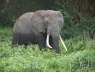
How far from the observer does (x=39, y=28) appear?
1085cm

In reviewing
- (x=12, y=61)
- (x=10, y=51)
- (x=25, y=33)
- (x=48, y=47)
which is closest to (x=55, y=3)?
(x=25, y=33)

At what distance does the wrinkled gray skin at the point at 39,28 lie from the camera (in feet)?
34.7

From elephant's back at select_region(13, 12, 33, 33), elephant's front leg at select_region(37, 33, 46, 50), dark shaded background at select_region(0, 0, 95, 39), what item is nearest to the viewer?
elephant's front leg at select_region(37, 33, 46, 50)

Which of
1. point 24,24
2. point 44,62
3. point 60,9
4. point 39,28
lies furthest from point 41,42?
point 60,9

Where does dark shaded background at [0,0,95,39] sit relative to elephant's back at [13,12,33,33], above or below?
below

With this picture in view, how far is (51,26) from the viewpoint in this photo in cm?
1059

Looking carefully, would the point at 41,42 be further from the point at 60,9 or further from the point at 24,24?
the point at 60,9

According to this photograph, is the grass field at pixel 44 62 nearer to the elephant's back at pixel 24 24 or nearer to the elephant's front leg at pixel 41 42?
the elephant's front leg at pixel 41 42

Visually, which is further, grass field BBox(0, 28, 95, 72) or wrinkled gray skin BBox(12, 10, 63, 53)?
wrinkled gray skin BBox(12, 10, 63, 53)

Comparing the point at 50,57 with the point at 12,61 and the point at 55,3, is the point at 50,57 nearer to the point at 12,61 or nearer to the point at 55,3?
the point at 12,61

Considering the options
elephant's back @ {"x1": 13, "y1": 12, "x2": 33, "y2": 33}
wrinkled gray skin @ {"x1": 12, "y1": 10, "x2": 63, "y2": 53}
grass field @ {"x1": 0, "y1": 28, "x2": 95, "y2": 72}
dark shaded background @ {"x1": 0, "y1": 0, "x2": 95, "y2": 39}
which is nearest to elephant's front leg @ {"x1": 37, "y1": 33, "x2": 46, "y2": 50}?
wrinkled gray skin @ {"x1": 12, "y1": 10, "x2": 63, "y2": 53}

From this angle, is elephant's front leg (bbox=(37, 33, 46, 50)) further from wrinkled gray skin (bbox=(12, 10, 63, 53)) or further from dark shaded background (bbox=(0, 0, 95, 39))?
dark shaded background (bbox=(0, 0, 95, 39))

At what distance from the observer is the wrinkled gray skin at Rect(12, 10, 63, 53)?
34.7 ft

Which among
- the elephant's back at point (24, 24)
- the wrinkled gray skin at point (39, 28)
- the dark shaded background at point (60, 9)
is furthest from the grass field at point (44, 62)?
the dark shaded background at point (60, 9)
